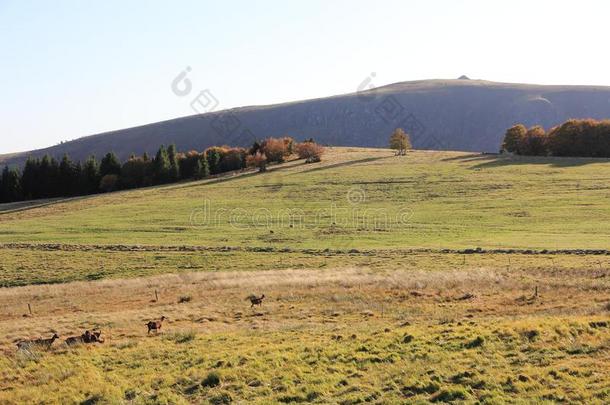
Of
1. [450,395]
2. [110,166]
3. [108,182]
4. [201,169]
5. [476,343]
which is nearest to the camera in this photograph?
[450,395]

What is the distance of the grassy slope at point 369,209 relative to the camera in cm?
5397

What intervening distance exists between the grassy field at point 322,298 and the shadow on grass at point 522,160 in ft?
60.3

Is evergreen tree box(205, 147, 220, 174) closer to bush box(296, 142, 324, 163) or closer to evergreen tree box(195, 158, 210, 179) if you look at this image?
evergreen tree box(195, 158, 210, 179)

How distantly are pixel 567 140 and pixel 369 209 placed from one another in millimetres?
61816

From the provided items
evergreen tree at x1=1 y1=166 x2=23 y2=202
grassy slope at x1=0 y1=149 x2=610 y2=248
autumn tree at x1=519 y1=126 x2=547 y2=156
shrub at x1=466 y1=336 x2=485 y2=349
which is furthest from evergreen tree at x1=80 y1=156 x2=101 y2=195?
shrub at x1=466 y1=336 x2=485 y2=349

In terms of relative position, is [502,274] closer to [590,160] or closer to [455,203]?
[455,203]

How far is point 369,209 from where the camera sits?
70.4 m

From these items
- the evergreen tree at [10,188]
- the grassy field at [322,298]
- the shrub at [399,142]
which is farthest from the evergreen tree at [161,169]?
the shrub at [399,142]

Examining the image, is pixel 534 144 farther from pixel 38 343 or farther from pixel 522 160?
pixel 38 343

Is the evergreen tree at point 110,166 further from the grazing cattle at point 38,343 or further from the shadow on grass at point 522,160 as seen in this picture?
the grazing cattle at point 38,343

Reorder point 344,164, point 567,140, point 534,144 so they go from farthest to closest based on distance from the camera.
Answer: point 534,144
point 344,164
point 567,140

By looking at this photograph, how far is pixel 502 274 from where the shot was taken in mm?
33312

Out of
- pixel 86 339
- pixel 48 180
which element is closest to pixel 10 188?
pixel 48 180

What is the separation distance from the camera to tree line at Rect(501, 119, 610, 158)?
109125 mm
